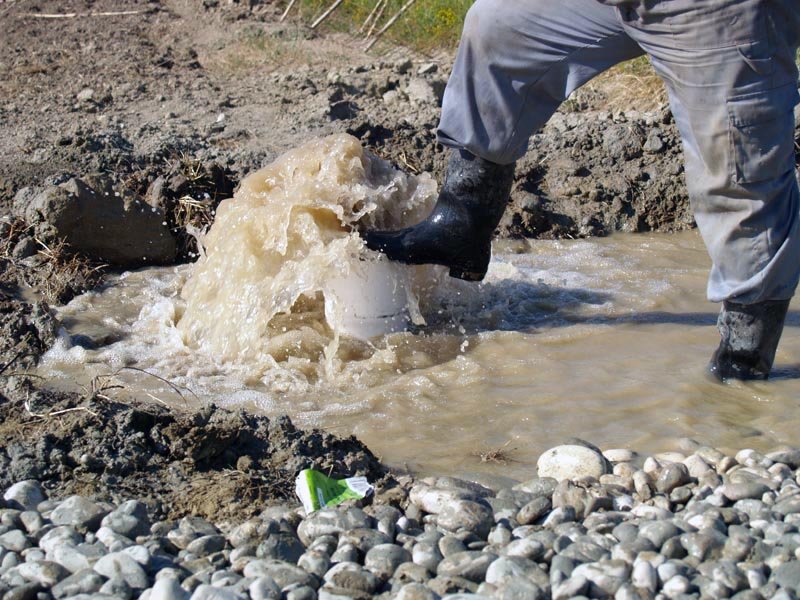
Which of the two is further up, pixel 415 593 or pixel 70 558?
pixel 415 593

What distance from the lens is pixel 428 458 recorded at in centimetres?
350

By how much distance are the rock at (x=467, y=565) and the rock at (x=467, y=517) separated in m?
0.19

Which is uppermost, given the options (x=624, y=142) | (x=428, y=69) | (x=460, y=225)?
(x=428, y=69)

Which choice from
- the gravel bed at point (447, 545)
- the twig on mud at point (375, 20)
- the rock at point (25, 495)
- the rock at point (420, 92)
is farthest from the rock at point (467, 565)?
the twig on mud at point (375, 20)

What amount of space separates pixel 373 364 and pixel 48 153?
2740mm

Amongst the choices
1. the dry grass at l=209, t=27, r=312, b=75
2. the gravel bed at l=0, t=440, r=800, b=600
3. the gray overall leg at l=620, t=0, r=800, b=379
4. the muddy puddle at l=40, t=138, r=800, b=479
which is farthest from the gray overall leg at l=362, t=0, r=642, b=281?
the dry grass at l=209, t=27, r=312, b=75

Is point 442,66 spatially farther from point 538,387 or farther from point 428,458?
point 428,458

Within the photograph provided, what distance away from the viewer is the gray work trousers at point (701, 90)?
3.20m

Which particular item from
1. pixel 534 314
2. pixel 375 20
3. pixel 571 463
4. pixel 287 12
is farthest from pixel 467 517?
pixel 287 12

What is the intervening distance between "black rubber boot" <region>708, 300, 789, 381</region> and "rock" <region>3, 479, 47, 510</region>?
239 centimetres

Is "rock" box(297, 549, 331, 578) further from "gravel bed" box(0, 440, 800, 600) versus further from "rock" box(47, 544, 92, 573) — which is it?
"rock" box(47, 544, 92, 573)

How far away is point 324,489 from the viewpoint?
2.88 metres

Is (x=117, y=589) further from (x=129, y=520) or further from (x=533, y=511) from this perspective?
(x=533, y=511)

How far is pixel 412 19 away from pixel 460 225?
505 centimetres
